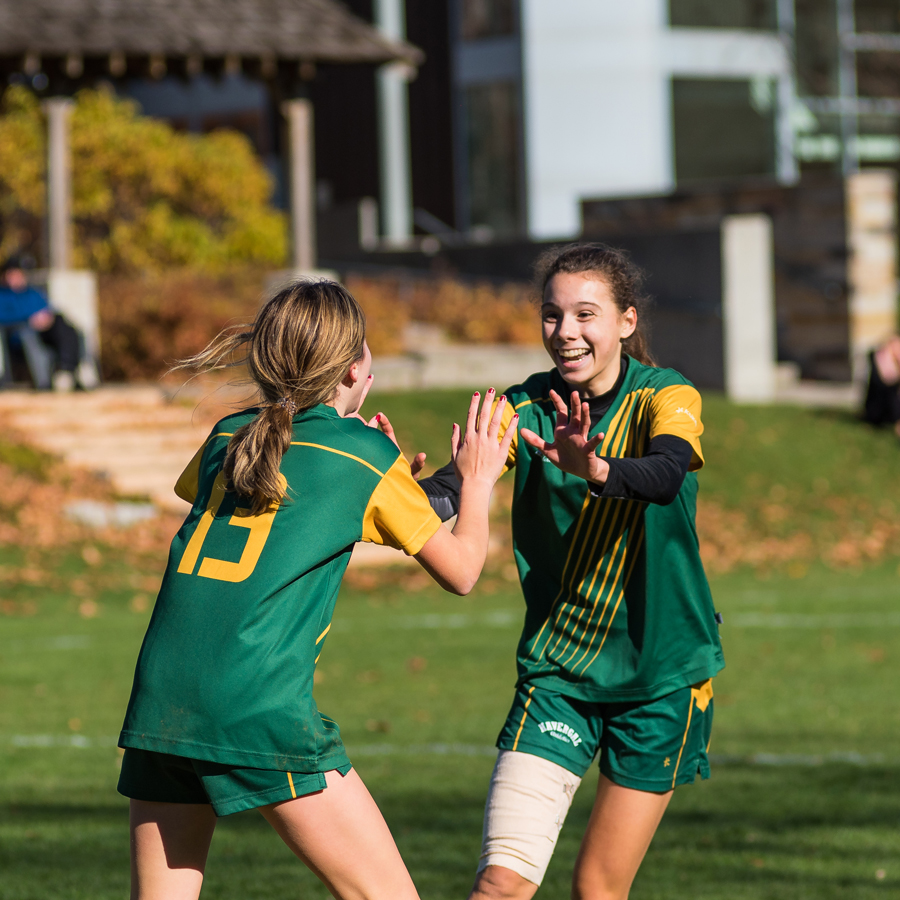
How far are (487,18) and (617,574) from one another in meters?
27.4

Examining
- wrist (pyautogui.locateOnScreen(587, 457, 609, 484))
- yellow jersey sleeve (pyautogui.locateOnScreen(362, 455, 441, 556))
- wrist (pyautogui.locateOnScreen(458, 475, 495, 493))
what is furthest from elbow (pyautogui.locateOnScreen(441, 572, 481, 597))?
wrist (pyautogui.locateOnScreen(587, 457, 609, 484))

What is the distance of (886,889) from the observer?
17.6 feet

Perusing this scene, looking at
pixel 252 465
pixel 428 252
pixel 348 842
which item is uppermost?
pixel 428 252

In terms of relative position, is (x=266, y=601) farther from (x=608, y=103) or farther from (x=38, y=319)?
(x=608, y=103)

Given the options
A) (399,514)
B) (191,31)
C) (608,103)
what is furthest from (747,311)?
(399,514)

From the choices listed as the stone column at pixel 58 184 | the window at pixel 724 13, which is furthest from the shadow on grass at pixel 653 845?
the window at pixel 724 13

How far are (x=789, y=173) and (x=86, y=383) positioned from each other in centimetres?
1735

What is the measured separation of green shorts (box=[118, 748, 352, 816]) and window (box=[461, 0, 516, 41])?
2744 centimetres

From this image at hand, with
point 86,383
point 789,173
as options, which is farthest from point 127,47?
point 789,173

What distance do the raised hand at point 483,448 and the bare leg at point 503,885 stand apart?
1099 mm

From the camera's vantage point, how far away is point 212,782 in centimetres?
328

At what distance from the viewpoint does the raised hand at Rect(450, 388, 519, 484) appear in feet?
12.3

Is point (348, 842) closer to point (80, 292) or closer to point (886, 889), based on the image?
point (886, 889)

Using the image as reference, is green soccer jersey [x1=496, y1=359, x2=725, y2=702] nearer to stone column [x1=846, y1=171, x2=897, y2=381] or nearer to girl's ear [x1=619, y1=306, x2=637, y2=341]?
girl's ear [x1=619, y1=306, x2=637, y2=341]
